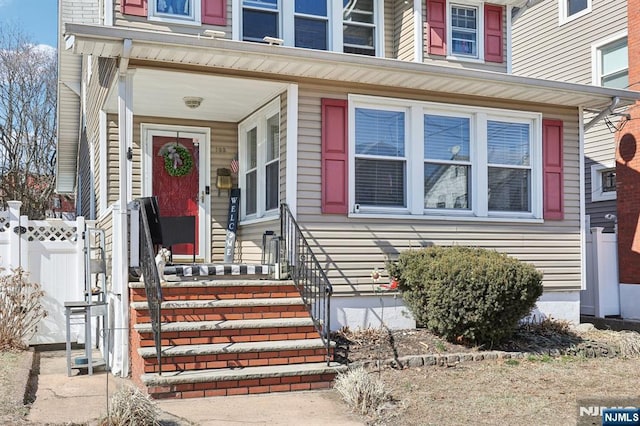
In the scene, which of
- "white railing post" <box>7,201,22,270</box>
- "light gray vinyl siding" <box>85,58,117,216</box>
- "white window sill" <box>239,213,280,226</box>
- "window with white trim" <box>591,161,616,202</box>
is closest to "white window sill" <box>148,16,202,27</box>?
"light gray vinyl siding" <box>85,58,117,216</box>

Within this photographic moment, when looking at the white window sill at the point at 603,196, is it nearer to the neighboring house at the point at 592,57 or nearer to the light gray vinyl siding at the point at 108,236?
the neighboring house at the point at 592,57

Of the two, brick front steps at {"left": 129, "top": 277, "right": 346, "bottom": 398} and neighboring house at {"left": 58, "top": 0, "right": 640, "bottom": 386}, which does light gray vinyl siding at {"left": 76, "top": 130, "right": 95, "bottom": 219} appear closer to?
neighboring house at {"left": 58, "top": 0, "right": 640, "bottom": 386}

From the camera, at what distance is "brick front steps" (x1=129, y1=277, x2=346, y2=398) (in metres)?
5.99

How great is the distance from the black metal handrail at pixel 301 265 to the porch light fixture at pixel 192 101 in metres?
2.06

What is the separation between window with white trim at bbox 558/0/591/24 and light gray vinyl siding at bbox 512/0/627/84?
4.5 inches

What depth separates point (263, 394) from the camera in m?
6.12

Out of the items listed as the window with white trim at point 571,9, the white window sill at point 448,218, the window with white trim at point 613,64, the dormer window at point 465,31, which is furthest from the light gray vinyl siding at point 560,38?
the white window sill at point 448,218

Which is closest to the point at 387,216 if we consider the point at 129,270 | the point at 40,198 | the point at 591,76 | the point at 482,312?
the point at 482,312

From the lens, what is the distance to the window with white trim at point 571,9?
14.7 m

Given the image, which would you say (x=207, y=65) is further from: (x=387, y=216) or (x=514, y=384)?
(x=514, y=384)

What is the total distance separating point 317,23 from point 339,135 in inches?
105

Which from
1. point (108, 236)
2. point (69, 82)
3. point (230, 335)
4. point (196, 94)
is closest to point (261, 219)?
point (196, 94)

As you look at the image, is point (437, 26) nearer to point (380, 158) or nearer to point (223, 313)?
point (380, 158)

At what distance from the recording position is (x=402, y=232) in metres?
8.53
